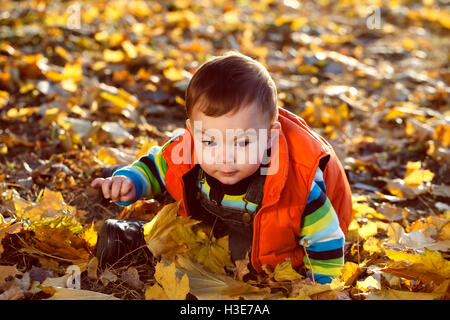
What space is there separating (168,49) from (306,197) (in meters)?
3.04

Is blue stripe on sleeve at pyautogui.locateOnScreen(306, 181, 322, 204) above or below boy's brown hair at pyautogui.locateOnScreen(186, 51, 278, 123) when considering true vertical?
below

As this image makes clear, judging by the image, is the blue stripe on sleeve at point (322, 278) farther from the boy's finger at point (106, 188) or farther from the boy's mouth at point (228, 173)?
the boy's finger at point (106, 188)

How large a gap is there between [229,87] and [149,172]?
59 cm

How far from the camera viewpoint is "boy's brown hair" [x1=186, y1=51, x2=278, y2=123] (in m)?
1.54

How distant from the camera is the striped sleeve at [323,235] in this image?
169cm

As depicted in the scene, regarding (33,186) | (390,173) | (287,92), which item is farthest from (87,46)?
(390,173)

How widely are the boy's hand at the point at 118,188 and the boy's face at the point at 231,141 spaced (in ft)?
1.00

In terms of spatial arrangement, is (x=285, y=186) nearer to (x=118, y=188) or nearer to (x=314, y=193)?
(x=314, y=193)

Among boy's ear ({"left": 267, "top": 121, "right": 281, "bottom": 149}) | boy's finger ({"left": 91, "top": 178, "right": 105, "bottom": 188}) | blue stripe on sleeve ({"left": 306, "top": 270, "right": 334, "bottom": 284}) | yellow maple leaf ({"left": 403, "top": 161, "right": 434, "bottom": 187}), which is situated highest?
boy's ear ({"left": 267, "top": 121, "right": 281, "bottom": 149})

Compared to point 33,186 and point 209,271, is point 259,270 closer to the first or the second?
point 209,271

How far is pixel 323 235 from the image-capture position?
169 cm
